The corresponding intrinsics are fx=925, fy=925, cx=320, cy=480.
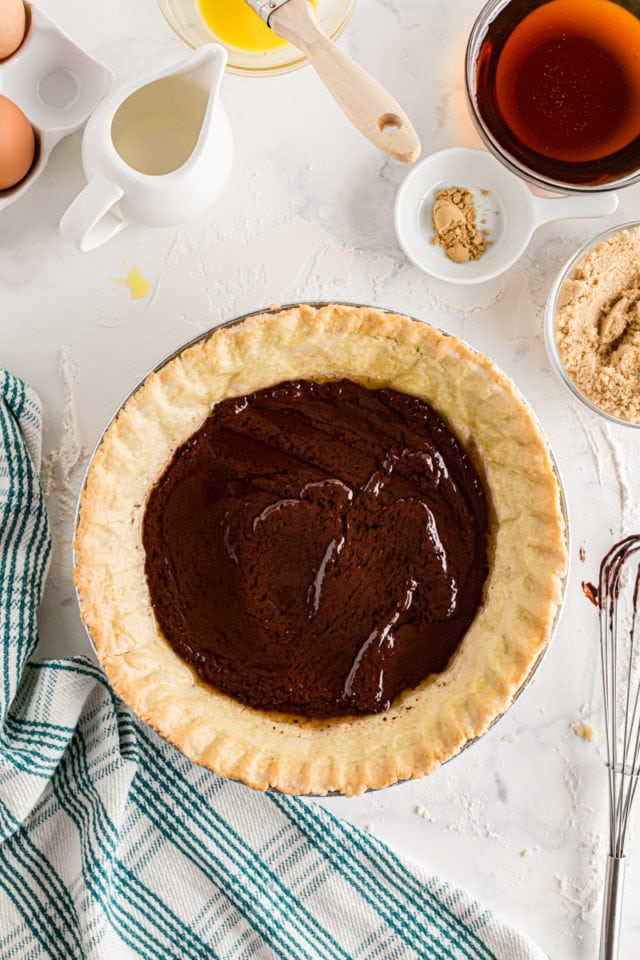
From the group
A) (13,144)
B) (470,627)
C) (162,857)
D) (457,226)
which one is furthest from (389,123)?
(162,857)

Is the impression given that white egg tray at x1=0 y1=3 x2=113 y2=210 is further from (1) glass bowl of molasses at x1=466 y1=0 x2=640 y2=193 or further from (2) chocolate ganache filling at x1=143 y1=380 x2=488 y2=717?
(1) glass bowl of molasses at x1=466 y1=0 x2=640 y2=193

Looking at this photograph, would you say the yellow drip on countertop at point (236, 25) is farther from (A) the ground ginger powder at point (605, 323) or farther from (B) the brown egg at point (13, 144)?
(A) the ground ginger powder at point (605, 323)

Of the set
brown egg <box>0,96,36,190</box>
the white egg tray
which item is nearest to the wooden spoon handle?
the white egg tray

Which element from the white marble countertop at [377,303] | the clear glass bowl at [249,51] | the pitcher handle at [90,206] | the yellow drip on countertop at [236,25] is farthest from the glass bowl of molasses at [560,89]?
the pitcher handle at [90,206]

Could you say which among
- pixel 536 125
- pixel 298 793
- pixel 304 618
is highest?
pixel 536 125

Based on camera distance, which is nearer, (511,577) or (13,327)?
(511,577)

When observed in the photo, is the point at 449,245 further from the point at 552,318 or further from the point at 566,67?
the point at 566,67

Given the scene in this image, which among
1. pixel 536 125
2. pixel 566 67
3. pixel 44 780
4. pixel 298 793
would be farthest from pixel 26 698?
pixel 566 67
